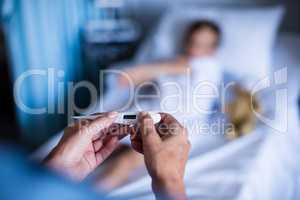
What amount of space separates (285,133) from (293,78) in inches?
14.0

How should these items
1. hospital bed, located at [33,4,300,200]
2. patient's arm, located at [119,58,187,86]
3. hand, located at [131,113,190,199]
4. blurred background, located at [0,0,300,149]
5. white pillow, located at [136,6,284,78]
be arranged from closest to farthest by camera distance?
hand, located at [131,113,190,199] < hospital bed, located at [33,4,300,200] < blurred background, located at [0,0,300,149] < patient's arm, located at [119,58,187,86] < white pillow, located at [136,6,284,78]

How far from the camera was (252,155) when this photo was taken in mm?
876

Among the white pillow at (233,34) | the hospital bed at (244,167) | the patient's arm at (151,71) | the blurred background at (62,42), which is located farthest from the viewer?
the white pillow at (233,34)

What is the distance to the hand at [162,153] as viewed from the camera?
0.61 m

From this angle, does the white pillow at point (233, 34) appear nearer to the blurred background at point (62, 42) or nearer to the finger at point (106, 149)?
the blurred background at point (62, 42)

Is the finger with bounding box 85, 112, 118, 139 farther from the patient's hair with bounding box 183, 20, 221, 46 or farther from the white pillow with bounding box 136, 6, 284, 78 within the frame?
the patient's hair with bounding box 183, 20, 221, 46

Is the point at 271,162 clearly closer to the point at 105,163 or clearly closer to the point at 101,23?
the point at 105,163

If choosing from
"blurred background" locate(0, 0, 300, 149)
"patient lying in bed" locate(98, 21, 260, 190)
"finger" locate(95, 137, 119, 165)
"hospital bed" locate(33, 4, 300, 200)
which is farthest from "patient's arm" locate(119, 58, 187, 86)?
"finger" locate(95, 137, 119, 165)

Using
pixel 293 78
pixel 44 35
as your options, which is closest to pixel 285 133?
pixel 293 78

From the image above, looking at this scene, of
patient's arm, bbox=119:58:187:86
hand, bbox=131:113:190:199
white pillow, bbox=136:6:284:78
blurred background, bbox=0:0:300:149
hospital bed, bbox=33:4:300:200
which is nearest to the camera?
hand, bbox=131:113:190:199

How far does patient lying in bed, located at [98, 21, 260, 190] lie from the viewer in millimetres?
712

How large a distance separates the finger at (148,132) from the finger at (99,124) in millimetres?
49

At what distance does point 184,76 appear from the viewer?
1259 mm

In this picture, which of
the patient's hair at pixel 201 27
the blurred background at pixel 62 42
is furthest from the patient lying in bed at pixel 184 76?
the blurred background at pixel 62 42
